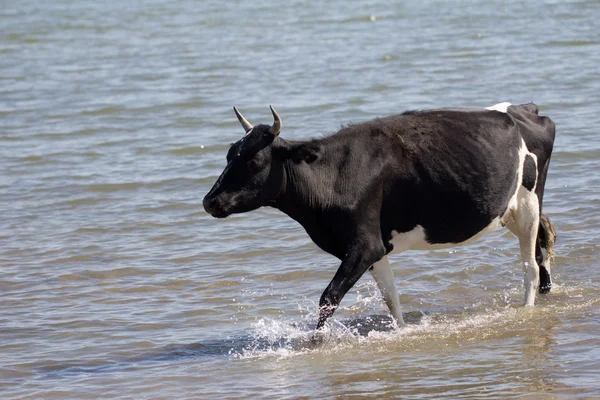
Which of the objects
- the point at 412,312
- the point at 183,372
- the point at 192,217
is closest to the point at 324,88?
the point at 192,217

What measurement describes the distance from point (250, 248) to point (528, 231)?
10.4 ft

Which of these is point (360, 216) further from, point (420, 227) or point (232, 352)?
point (232, 352)

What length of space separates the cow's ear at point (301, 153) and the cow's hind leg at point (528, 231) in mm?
1765

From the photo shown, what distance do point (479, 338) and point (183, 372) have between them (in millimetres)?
2110

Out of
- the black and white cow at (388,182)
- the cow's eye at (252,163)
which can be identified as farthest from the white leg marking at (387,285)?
the cow's eye at (252,163)

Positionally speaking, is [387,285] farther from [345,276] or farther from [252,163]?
[252,163]

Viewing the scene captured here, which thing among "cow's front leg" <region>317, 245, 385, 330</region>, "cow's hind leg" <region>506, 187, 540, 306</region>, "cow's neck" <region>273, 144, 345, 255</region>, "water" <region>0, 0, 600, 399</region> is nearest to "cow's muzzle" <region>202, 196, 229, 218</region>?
"cow's neck" <region>273, 144, 345, 255</region>

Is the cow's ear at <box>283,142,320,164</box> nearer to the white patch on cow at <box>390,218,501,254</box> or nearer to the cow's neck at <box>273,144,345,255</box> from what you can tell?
the cow's neck at <box>273,144,345,255</box>

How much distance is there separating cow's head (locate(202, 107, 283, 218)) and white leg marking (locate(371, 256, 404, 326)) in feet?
3.82

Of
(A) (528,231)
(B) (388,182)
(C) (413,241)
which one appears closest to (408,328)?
(C) (413,241)

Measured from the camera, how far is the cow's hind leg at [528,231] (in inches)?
349

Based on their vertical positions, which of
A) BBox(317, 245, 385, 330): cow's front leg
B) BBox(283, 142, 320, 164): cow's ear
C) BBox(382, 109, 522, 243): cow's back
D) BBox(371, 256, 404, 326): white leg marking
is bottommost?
BBox(371, 256, 404, 326): white leg marking

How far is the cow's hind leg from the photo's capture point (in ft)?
29.1

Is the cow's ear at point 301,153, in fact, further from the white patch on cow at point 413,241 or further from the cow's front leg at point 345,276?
the white patch on cow at point 413,241
